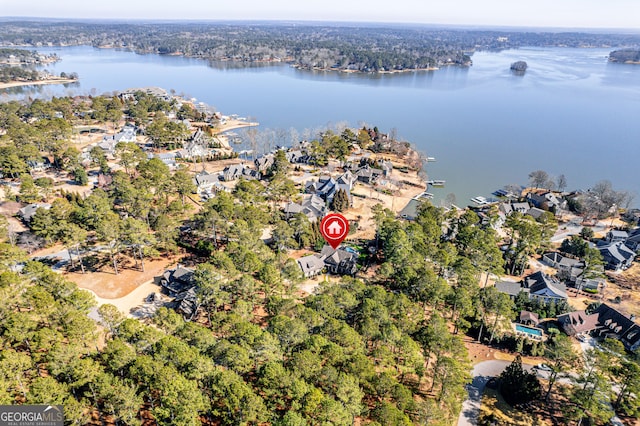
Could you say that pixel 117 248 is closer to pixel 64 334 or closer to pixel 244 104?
pixel 64 334

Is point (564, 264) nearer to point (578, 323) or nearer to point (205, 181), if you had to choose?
point (578, 323)

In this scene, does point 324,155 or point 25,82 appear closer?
point 324,155

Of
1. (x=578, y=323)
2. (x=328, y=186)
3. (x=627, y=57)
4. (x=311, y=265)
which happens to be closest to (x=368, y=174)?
(x=328, y=186)

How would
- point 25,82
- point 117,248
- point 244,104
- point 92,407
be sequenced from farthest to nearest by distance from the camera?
point 25,82 < point 244,104 < point 117,248 < point 92,407

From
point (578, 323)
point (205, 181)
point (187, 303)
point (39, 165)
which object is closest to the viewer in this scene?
point (187, 303)

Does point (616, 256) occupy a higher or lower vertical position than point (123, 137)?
lower

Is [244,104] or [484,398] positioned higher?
[244,104]

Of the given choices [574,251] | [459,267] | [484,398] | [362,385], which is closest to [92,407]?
[362,385]

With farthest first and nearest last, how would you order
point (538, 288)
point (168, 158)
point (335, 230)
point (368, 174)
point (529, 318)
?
point (168, 158), point (368, 174), point (538, 288), point (529, 318), point (335, 230)
